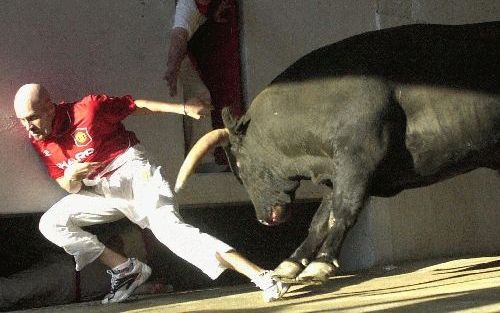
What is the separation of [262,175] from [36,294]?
1.55 m

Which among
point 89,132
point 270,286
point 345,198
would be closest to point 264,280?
point 270,286

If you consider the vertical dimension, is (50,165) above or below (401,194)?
above

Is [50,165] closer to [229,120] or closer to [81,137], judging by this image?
[81,137]

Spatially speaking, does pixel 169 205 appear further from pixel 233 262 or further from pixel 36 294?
pixel 36 294

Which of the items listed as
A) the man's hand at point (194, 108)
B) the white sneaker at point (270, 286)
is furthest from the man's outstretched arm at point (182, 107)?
the white sneaker at point (270, 286)

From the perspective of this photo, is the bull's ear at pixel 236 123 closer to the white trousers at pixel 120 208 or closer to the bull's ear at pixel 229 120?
the bull's ear at pixel 229 120

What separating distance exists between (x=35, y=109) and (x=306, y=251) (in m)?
1.59

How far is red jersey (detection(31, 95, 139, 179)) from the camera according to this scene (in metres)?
5.09

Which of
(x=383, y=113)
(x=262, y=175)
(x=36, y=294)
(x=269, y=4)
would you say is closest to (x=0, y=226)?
(x=36, y=294)

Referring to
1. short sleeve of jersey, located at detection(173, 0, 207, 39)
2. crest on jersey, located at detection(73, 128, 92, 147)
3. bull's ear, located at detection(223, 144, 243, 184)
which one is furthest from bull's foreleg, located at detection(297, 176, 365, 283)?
short sleeve of jersey, located at detection(173, 0, 207, 39)

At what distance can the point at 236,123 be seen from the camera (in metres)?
5.24

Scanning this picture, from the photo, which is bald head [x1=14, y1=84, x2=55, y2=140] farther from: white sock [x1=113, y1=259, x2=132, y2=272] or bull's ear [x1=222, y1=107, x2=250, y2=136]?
bull's ear [x1=222, y1=107, x2=250, y2=136]

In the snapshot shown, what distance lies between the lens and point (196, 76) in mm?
6293

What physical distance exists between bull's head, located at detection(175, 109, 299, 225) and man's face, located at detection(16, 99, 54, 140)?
0.75 m
